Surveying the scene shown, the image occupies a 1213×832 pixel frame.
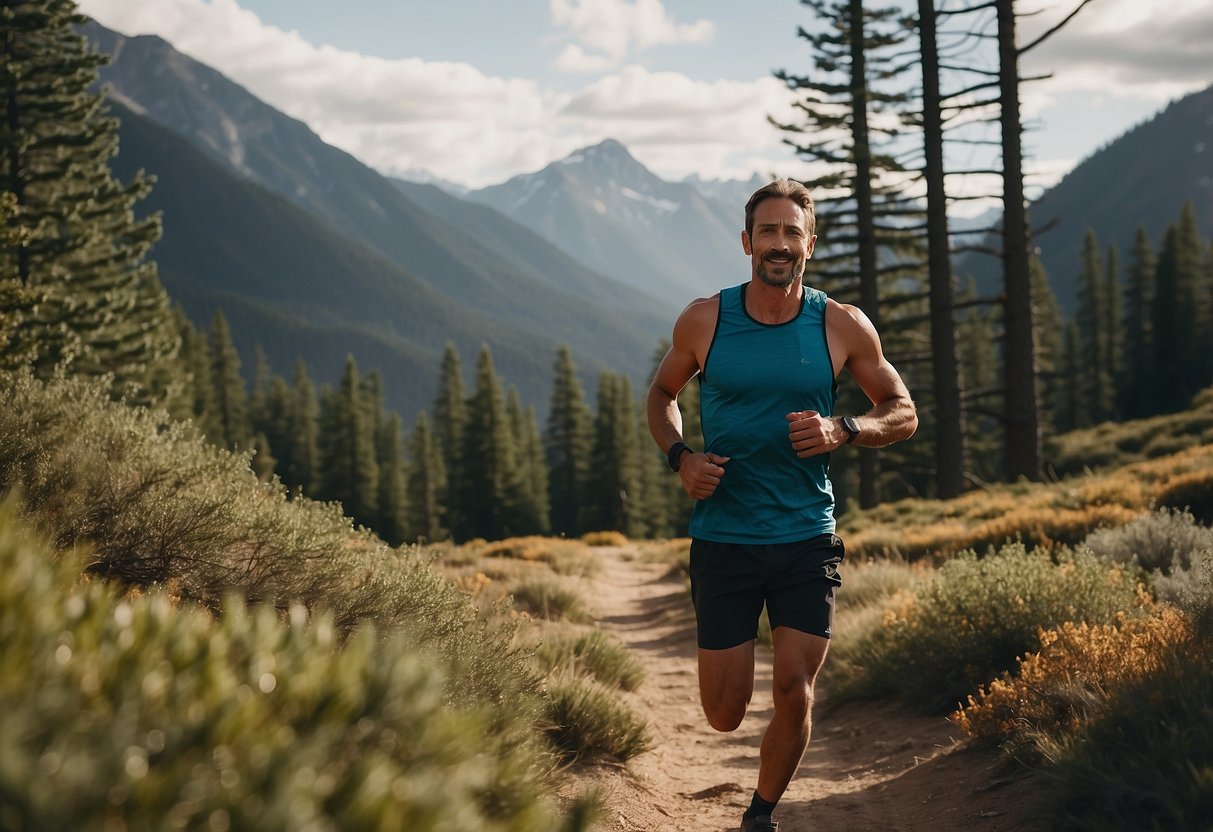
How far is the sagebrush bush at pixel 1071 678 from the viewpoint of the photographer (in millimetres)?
4250

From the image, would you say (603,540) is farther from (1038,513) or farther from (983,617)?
(983,617)

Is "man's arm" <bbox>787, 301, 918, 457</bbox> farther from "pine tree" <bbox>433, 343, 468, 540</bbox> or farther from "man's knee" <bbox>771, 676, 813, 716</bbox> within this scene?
"pine tree" <bbox>433, 343, 468, 540</bbox>

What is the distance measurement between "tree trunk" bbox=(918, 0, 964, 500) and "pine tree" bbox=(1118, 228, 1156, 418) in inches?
1783

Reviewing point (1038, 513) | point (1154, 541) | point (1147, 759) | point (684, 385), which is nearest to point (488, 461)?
point (1038, 513)

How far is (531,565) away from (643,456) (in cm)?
4772

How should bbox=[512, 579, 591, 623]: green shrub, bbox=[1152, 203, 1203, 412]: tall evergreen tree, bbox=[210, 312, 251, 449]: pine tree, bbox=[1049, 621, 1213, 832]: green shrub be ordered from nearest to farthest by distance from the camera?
bbox=[1049, 621, 1213, 832]: green shrub
bbox=[512, 579, 591, 623]: green shrub
bbox=[1152, 203, 1203, 412]: tall evergreen tree
bbox=[210, 312, 251, 449]: pine tree

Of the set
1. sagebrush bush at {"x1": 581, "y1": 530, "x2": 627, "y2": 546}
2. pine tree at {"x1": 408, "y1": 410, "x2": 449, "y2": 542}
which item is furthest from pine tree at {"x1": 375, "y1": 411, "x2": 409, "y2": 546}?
sagebrush bush at {"x1": 581, "y1": 530, "x2": 627, "y2": 546}

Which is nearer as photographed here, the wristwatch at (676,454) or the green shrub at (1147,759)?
the green shrub at (1147,759)

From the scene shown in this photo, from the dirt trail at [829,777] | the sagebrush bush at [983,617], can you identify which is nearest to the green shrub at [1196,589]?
the sagebrush bush at [983,617]

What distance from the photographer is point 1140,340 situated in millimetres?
59594

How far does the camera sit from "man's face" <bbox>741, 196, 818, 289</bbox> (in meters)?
4.31

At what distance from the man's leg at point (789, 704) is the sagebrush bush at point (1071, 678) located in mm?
963

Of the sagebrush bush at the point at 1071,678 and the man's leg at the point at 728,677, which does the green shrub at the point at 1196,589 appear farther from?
the man's leg at the point at 728,677

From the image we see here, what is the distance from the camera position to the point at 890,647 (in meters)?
7.03
